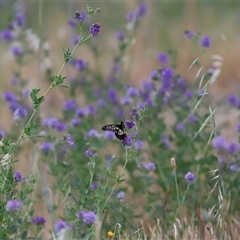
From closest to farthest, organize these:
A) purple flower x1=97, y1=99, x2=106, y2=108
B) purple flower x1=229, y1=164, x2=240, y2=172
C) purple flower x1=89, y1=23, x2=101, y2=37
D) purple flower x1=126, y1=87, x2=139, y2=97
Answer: purple flower x1=89, y1=23, x2=101, y2=37, purple flower x1=229, y1=164, x2=240, y2=172, purple flower x1=126, y1=87, x2=139, y2=97, purple flower x1=97, y1=99, x2=106, y2=108

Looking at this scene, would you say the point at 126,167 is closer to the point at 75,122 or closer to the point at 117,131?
the point at 75,122

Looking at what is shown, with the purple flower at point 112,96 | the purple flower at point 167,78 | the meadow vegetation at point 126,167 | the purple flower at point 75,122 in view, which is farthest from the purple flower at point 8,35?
the purple flower at point 167,78

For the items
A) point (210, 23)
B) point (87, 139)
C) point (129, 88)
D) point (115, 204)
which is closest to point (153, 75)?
point (129, 88)

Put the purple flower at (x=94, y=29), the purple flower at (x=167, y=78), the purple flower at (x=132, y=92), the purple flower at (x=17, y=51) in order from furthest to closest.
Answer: the purple flower at (x=17, y=51)
the purple flower at (x=132, y=92)
the purple flower at (x=167, y=78)
the purple flower at (x=94, y=29)

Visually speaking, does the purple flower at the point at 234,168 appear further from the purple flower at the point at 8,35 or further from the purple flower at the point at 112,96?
the purple flower at the point at 8,35

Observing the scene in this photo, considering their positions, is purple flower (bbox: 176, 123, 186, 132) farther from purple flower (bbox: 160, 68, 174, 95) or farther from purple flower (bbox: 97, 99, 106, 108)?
purple flower (bbox: 97, 99, 106, 108)

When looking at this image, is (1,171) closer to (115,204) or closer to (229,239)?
(115,204)

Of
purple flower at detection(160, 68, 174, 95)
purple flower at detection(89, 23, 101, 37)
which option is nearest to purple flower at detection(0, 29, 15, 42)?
purple flower at detection(160, 68, 174, 95)

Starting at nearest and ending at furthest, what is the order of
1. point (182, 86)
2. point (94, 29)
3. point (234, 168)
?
point (94, 29) < point (234, 168) < point (182, 86)

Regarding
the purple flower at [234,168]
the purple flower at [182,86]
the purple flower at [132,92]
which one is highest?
the purple flower at [132,92]

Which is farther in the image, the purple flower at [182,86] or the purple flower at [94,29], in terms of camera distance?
the purple flower at [182,86]

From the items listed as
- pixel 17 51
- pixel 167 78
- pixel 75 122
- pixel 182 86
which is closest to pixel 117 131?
pixel 167 78
